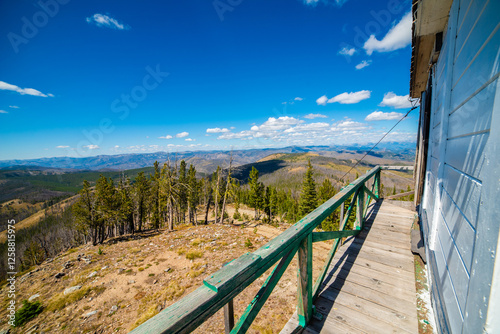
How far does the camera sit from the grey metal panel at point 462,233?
1.12 meters

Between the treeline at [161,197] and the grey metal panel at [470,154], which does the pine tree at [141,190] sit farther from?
the grey metal panel at [470,154]

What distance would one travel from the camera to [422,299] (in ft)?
7.70

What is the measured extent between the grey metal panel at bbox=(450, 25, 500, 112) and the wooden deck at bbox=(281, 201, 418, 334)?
2.30m

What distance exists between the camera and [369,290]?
2.54m

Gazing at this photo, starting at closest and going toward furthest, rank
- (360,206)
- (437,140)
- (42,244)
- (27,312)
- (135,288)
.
Result: (437,140) < (360,206) < (27,312) < (135,288) < (42,244)

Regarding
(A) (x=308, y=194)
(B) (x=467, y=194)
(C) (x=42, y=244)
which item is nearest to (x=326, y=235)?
(B) (x=467, y=194)

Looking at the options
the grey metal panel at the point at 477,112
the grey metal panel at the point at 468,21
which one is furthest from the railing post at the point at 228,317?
the grey metal panel at the point at 468,21

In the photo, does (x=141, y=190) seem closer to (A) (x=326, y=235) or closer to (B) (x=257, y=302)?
(A) (x=326, y=235)

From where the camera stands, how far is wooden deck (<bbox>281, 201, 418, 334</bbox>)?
6.77ft

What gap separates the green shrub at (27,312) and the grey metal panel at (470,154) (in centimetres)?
1159

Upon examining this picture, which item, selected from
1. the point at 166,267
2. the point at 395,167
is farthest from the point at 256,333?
the point at 395,167

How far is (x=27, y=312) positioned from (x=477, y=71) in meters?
12.2

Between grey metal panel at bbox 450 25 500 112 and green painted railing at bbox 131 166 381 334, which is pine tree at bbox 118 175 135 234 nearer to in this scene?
green painted railing at bbox 131 166 381 334

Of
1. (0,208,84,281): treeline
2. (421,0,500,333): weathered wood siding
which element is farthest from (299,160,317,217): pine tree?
(0,208,84,281): treeline
